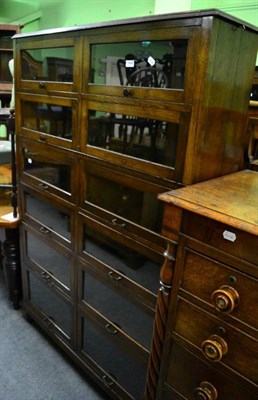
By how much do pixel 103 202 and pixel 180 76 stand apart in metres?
0.60

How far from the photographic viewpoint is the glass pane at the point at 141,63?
2.96 feet

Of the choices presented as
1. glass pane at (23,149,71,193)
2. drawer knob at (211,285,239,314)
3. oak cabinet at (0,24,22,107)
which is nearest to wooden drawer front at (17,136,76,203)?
glass pane at (23,149,71,193)

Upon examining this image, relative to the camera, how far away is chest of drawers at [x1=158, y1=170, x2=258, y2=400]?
72 centimetres

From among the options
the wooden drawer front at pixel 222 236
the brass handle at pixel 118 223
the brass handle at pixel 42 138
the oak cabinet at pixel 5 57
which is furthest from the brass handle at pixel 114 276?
the oak cabinet at pixel 5 57

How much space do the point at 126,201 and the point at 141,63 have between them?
487 mm

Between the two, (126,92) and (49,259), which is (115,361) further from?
(126,92)

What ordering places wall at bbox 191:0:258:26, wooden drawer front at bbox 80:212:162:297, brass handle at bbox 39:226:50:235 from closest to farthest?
wooden drawer front at bbox 80:212:162:297 → brass handle at bbox 39:226:50:235 → wall at bbox 191:0:258:26

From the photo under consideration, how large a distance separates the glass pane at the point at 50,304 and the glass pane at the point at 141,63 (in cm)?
118

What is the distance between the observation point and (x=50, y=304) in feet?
5.92

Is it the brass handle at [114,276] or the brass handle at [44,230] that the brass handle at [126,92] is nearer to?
the brass handle at [114,276]

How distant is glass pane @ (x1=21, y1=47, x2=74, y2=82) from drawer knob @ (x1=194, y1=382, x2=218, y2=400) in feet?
3.86

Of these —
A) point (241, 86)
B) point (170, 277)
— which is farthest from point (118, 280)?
point (241, 86)

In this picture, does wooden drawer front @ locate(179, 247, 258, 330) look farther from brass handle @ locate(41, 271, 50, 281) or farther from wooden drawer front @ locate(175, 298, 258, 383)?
brass handle @ locate(41, 271, 50, 281)

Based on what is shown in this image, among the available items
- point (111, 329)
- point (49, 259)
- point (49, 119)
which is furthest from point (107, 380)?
point (49, 119)
